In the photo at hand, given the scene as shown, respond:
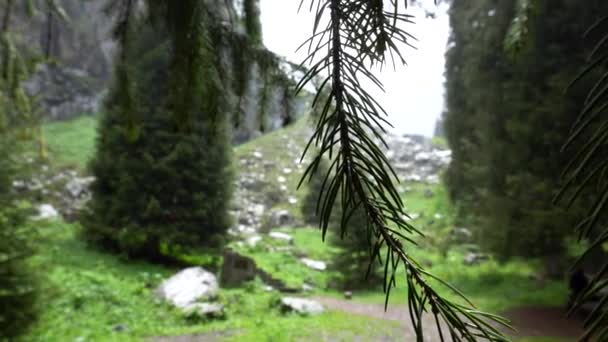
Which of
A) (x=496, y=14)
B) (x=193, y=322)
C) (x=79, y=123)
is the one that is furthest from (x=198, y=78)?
(x=79, y=123)

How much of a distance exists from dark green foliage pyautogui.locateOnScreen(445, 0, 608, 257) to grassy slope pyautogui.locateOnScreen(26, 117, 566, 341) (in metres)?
0.95

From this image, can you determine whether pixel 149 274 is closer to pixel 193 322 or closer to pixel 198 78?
pixel 193 322

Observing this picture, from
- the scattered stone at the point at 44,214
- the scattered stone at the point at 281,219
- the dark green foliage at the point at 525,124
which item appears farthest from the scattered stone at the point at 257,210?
the dark green foliage at the point at 525,124

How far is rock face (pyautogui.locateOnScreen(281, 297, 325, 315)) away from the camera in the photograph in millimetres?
5750

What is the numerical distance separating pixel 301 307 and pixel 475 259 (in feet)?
17.0

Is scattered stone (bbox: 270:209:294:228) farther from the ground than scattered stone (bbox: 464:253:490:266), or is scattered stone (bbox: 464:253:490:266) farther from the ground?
scattered stone (bbox: 464:253:490:266)

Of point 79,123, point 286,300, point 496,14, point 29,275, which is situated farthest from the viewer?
point 79,123

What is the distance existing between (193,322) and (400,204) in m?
5.95

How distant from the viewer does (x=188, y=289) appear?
6.75 meters

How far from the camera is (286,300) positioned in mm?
6164

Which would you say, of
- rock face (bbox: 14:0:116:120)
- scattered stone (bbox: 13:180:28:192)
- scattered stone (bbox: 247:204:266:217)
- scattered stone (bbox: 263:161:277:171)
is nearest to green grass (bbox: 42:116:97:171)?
rock face (bbox: 14:0:116:120)

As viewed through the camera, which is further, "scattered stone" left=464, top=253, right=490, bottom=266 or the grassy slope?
"scattered stone" left=464, top=253, right=490, bottom=266

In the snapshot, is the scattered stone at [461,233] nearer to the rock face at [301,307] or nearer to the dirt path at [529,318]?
the dirt path at [529,318]

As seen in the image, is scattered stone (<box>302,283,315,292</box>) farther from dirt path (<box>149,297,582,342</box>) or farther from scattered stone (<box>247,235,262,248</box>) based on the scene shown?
scattered stone (<box>247,235,262,248</box>)
